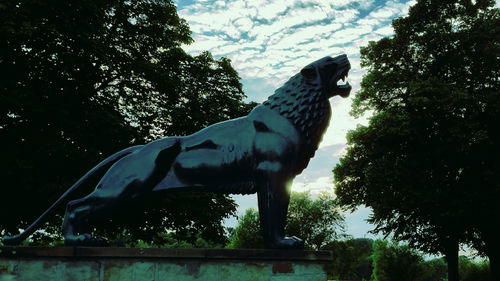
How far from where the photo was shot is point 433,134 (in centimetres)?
1945

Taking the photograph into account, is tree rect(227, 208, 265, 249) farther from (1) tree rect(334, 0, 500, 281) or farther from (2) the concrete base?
(2) the concrete base

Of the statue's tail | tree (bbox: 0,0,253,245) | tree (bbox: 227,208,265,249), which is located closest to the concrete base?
the statue's tail

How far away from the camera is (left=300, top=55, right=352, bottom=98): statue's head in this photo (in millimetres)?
4812

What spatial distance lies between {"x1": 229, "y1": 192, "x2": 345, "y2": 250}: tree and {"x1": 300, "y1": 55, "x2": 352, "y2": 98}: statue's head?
139 feet

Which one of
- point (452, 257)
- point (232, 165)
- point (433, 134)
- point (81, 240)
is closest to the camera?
point (81, 240)

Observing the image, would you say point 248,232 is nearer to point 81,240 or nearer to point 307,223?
point 307,223

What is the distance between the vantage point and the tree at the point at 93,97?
11953mm

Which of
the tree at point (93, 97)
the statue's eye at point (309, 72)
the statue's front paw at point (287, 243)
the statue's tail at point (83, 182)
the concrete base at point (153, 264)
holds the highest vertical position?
the tree at point (93, 97)

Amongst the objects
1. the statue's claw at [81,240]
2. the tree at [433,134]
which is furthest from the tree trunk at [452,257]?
the statue's claw at [81,240]

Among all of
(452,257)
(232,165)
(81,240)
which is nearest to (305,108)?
(232,165)

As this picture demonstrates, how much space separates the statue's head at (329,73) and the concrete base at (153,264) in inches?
71.7

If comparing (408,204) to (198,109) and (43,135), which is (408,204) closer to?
(198,109)

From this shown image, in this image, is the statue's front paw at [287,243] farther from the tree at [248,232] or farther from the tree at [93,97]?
the tree at [248,232]

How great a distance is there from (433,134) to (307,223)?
2923 centimetres
